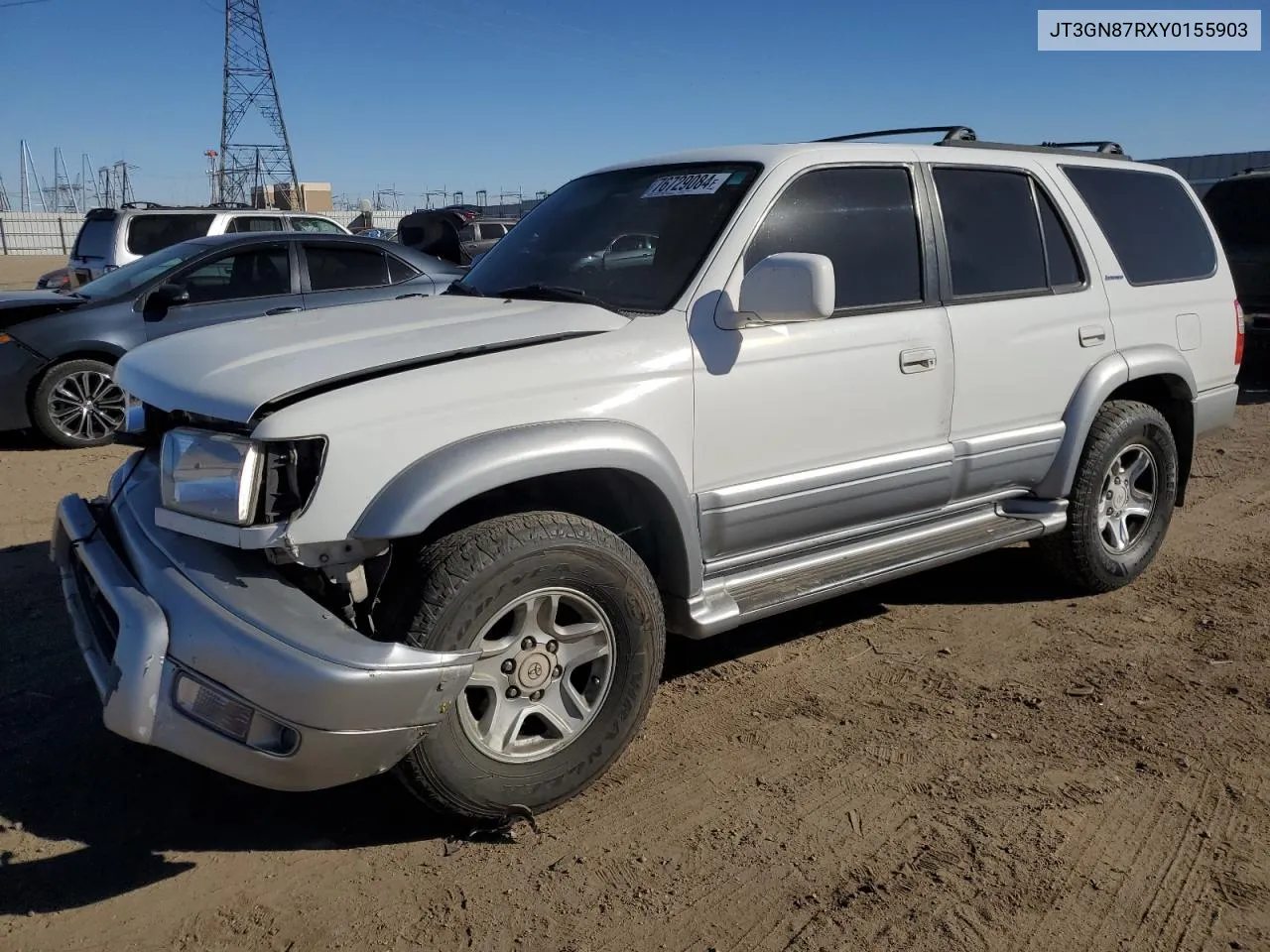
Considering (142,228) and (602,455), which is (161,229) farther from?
(602,455)

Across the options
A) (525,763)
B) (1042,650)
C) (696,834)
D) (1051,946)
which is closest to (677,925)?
(696,834)

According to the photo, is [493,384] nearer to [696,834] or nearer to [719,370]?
[719,370]

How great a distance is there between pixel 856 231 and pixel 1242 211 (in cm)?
909

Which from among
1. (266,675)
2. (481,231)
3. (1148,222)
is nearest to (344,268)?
(1148,222)

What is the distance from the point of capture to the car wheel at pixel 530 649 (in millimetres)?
2740

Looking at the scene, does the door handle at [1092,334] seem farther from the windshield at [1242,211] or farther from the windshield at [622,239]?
the windshield at [1242,211]

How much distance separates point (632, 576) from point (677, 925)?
0.96m

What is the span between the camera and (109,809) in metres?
3.07

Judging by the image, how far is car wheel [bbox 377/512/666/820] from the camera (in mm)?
2740

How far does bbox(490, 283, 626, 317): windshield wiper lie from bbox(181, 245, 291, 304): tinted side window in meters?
4.91

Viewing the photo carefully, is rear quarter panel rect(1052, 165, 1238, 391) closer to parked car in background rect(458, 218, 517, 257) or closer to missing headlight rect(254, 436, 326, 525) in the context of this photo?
missing headlight rect(254, 436, 326, 525)

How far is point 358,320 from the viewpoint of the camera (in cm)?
337

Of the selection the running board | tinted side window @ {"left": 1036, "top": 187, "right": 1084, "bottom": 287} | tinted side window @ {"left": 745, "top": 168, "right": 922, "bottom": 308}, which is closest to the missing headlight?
the running board

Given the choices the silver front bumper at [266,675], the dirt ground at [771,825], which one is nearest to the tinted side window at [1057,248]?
the dirt ground at [771,825]
